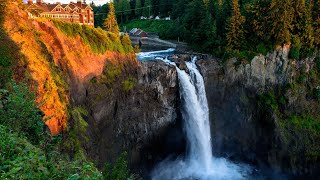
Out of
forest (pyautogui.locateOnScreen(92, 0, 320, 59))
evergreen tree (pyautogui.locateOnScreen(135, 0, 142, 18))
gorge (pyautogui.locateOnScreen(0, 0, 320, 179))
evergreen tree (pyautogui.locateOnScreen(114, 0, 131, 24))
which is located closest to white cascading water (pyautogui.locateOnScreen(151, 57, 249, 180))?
gorge (pyautogui.locateOnScreen(0, 0, 320, 179))

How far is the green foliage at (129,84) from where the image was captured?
25.2 meters

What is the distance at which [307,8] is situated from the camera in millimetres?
31906

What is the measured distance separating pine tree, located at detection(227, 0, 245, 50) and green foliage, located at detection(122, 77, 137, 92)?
1178cm

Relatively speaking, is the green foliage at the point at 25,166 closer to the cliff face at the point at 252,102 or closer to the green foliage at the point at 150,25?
the cliff face at the point at 252,102

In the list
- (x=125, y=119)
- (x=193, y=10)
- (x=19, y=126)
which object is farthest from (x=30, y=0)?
(x=193, y=10)

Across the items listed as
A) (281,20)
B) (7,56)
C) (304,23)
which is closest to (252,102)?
(281,20)

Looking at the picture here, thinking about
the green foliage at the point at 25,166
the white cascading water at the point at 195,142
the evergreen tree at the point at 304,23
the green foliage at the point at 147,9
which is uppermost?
the green foliage at the point at 147,9

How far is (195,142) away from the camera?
29406 mm

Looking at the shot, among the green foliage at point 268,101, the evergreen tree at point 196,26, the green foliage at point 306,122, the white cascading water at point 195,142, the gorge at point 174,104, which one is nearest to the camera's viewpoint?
the gorge at point 174,104

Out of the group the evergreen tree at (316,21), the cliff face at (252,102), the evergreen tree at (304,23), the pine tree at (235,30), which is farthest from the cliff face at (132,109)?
the evergreen tree at (316,21)

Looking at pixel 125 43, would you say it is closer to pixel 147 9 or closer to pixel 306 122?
pixel 306 122

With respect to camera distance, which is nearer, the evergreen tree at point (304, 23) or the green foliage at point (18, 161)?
the green foliage at point (18, 161)

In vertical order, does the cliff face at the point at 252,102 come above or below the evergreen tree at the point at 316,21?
below

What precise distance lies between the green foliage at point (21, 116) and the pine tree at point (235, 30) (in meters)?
25.0
